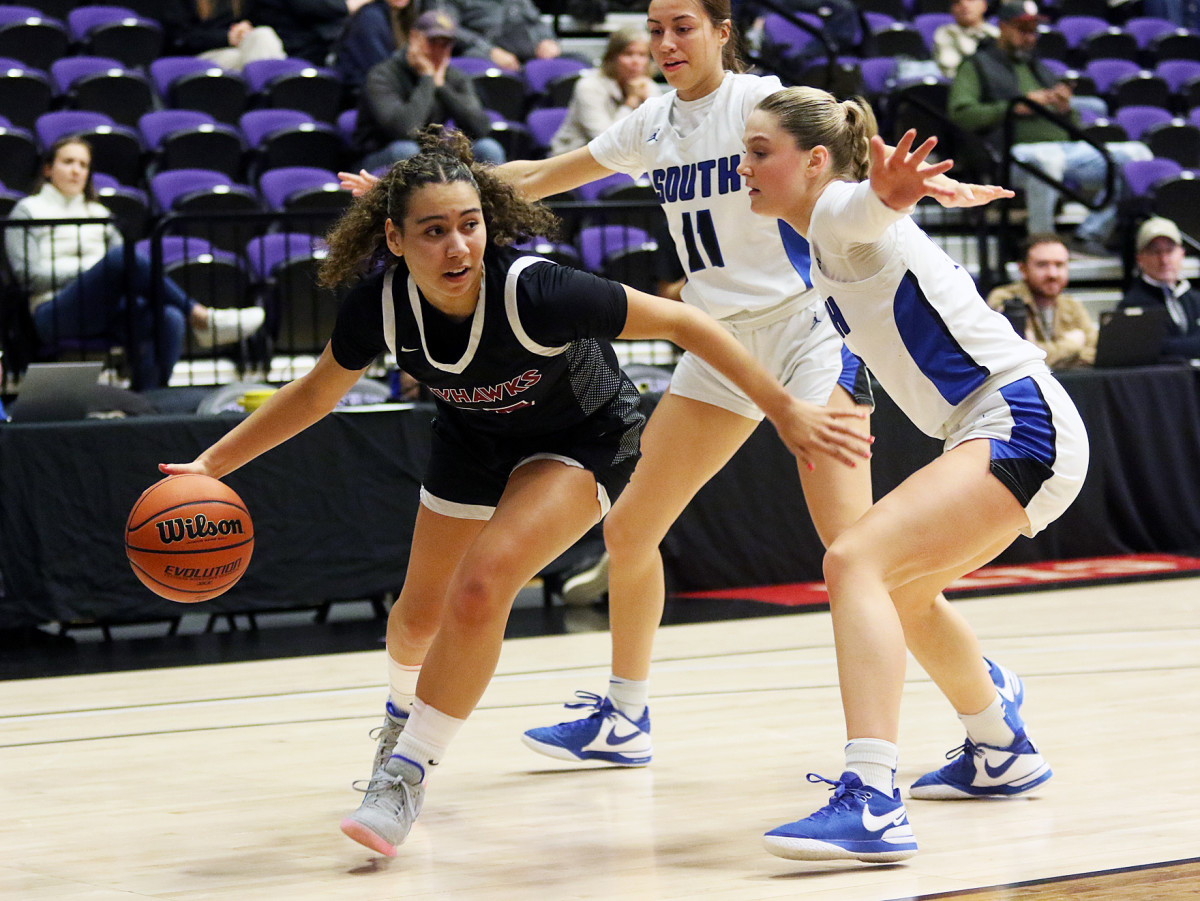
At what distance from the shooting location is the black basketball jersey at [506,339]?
3.23m

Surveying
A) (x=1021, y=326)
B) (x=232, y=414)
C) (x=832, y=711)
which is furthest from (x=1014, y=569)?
(x=232, y=414)

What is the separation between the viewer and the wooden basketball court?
118 inches

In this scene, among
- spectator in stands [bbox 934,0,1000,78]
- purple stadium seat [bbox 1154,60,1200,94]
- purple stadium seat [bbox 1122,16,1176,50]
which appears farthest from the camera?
purple stadium seat [bbox 1122,16,1176,50]

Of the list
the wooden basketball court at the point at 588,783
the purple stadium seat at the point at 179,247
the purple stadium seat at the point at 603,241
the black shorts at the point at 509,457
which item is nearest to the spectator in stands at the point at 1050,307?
the purple stadium seat at the point at 603,241

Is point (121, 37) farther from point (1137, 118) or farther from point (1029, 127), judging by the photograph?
point (1137, 118)

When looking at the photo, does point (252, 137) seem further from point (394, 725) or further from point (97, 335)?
point (394, 725)

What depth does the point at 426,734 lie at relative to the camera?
3.24 meters

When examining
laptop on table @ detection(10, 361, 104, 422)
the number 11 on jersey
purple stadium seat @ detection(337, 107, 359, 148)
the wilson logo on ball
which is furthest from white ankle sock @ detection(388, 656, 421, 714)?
purple stadium seat @ detection(337, 107, 359, 148)

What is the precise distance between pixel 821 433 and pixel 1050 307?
545 centimetres

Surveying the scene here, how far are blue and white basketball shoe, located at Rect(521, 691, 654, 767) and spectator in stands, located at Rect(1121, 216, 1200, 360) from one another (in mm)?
5344

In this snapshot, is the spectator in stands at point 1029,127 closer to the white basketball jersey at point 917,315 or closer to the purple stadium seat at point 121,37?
the purple stadium seat at point 121,37

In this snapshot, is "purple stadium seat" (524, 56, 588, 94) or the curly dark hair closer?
the curly dark hair

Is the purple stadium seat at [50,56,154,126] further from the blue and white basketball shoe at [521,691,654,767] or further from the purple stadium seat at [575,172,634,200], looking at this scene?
the blue and white basketball shoe at [521,691,654,767]

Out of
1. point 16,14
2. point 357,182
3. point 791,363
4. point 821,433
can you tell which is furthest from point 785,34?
point 821,433
